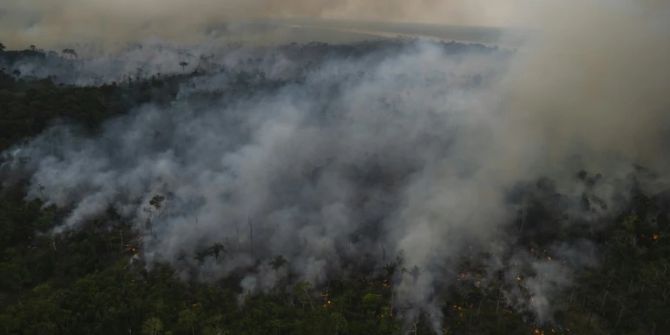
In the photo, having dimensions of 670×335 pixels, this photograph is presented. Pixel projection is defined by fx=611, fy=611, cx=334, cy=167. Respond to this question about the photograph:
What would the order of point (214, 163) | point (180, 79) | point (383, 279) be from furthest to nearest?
point (180, 79), point (214, 163), point (383, 279)

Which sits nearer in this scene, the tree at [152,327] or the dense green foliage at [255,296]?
the tree at [152,327]

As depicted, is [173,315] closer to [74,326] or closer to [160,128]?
[74,326]

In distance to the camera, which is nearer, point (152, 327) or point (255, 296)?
point (152, 327)

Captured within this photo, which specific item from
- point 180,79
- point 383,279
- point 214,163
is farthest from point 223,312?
point 180,79

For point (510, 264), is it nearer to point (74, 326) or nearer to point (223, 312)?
point (223, 312)

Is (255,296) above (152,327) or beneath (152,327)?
beneath

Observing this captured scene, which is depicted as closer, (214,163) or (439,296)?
(439,296)

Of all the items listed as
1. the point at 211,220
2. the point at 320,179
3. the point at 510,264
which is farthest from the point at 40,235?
the point at 510,264

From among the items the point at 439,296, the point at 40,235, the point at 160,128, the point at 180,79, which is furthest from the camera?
the point at 180,79
